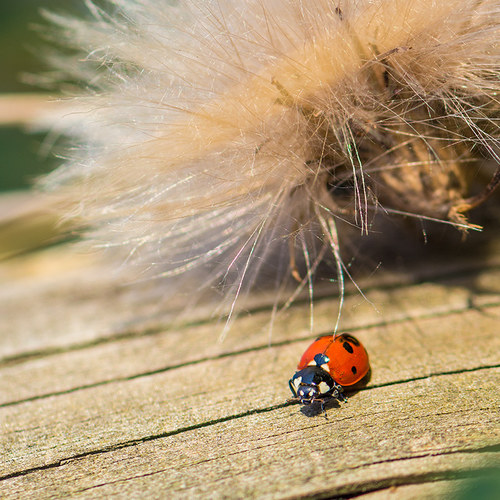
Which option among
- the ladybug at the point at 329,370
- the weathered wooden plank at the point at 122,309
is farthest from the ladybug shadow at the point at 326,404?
the weathered wooden plank at the point at 122,309

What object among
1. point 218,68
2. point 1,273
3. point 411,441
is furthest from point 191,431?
point 1,273

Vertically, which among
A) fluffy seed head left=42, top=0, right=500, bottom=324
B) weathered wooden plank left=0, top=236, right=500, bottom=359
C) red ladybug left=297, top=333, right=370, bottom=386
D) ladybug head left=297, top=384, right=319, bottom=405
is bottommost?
ladybug head left=297, top=384, right=319, bottom=405

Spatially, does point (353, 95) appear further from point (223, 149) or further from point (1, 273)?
point (1, 273)

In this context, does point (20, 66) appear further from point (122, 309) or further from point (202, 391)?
point (202, 391)

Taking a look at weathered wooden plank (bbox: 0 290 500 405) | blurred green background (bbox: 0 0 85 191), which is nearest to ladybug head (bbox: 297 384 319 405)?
weathered wooden plank (bbox: 0 290 500 405)

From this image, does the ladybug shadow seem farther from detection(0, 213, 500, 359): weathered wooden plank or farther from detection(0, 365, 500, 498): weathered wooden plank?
→ detection(0, 213, 500, 359): weathered wooden plank

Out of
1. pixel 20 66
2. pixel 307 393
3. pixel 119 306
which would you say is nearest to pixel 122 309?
pixel 119 306
